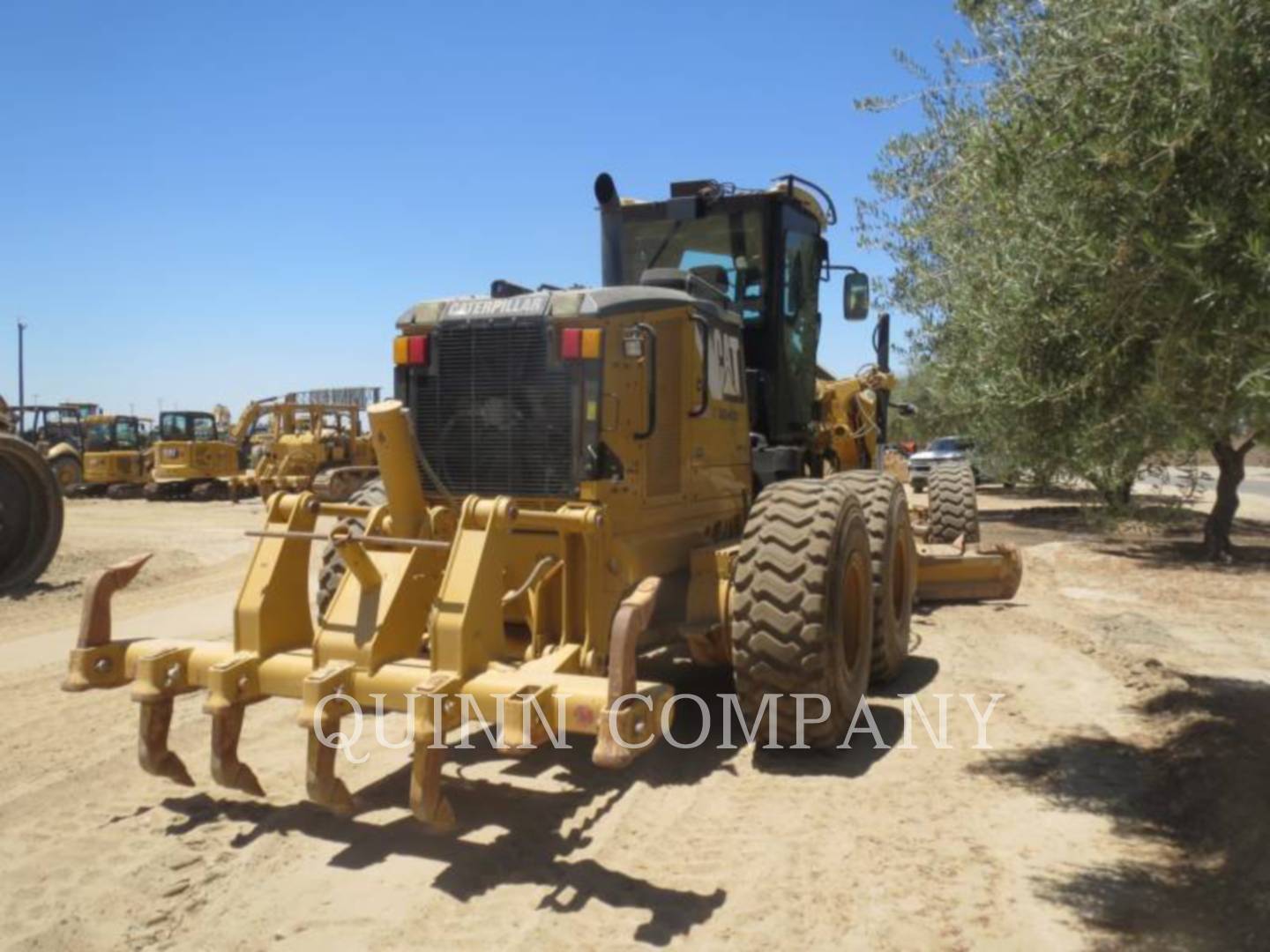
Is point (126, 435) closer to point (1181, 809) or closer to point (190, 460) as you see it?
point (190, 460)

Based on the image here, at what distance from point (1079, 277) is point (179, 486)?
88.6ft

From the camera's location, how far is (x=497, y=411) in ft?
17.2

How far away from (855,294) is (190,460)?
23.4 meters

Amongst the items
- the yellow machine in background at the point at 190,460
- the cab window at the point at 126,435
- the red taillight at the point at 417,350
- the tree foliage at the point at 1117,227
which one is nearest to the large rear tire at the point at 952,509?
the tree foliage at the point at 1117,227

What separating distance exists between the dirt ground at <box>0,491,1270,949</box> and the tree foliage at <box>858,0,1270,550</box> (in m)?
1.26

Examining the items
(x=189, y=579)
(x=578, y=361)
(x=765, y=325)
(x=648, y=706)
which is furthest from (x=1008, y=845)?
(x=189, y=579)

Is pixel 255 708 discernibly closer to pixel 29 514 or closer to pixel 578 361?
pixel 578 361

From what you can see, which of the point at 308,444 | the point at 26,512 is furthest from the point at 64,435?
the point at 26,512

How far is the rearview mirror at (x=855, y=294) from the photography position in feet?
25.9

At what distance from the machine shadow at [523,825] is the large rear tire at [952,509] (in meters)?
5.36

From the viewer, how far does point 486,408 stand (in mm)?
5281

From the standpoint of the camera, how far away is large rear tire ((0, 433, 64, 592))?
11.3 m

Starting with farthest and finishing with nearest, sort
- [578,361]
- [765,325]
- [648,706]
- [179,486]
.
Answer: [179,486], [765,325], [578,361], [648,706]

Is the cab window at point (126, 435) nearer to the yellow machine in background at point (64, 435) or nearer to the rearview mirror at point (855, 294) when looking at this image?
the yellow machine in background at point (64, 435)
